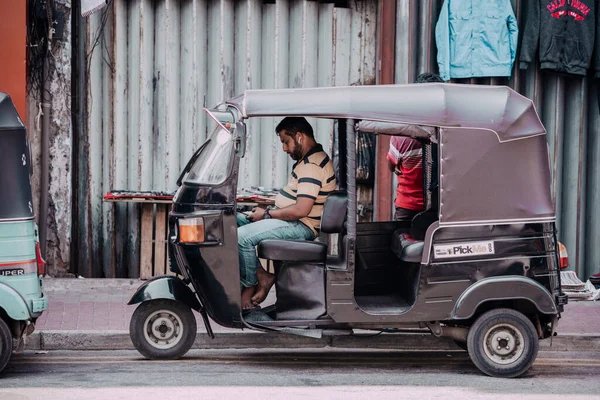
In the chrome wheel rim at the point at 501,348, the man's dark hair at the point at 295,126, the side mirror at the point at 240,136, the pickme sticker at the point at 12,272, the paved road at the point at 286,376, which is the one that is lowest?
the paved road at the point at 286,376

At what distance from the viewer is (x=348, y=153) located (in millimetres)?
6828

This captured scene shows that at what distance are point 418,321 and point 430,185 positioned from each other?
4.47ft

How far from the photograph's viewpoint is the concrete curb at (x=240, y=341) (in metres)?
7.85

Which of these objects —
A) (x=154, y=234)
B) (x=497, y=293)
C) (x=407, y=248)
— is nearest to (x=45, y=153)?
(x=154, y=234)

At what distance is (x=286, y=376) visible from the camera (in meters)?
6.75

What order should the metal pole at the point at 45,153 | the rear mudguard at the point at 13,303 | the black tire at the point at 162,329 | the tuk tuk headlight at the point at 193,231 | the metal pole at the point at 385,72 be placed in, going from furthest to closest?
the metal pole at the point at 385,72 < the metal pole at the point at 45,153 < the black tire at the point at 162,329 < the tuk tuk headlight at the point at 193,231 < the rear mudguard at the point at 13,303

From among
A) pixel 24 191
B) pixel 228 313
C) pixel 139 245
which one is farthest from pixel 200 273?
pixel 139 245

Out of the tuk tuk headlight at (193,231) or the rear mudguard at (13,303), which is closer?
the rear mudguard at (13,303)

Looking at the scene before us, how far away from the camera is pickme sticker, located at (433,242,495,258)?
678 cm

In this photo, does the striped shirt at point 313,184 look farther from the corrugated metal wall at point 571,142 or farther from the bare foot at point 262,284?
the corrugated metal wall at point 571,142

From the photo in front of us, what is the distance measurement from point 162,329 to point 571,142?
234 inches

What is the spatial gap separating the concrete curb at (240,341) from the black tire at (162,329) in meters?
0.79

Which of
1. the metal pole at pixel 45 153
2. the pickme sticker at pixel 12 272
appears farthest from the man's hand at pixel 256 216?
the metal pole at pixel 45 153

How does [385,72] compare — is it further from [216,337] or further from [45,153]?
[216,337]
